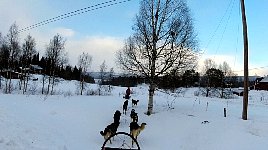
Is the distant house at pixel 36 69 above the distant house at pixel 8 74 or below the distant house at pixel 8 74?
above

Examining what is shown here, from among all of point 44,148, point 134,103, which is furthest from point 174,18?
point 44,148

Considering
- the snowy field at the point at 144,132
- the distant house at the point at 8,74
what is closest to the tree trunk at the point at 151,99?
the snowy field at the point at 144,132

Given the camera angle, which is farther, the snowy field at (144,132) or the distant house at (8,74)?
the distant house at (8,74)

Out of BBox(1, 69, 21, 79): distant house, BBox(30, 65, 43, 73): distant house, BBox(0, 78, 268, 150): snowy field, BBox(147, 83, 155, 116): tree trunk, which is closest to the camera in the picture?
BBox(0, 78, 268, 150): snowy field

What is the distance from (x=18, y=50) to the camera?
46812mm

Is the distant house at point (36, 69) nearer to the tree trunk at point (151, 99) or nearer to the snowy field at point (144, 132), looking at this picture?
the snowy field at point (144, 132)

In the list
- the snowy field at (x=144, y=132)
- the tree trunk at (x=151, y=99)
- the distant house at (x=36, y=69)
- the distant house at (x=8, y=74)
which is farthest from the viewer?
the distant house at (x=36, y=69)

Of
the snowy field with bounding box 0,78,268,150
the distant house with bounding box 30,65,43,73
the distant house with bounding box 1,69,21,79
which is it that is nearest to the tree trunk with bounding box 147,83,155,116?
the snowy field with bounding box 0,78,268,150

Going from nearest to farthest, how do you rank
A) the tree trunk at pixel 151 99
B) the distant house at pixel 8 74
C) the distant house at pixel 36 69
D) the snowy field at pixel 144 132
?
the snowy field at pixel 144 132, the tree trunk at pixel 151 99, the distant house at pixel 8 74, the distant house at pixel 36 69

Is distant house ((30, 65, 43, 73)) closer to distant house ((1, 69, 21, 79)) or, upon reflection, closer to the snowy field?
distant house ((1, 69, 21, 79))

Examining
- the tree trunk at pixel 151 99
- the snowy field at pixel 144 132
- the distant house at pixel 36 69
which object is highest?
the distant house at pixel 36 69

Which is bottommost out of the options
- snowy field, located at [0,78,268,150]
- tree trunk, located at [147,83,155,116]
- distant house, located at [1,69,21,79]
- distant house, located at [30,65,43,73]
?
snowy field, located at [0,78,268,150]

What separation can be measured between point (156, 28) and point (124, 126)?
319 inches

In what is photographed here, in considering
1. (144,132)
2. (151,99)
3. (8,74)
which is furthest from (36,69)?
(144,132)
